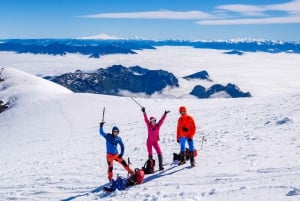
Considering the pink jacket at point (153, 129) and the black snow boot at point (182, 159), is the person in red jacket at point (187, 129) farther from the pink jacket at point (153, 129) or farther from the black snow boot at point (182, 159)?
the pink jacket at point (153, 129)

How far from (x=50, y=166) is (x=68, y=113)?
1032 inches

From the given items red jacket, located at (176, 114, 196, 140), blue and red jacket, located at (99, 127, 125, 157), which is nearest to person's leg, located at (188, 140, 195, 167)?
red jacket, located at (176, 114, 196, 140)

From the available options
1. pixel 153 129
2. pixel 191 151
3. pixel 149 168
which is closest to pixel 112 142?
pixel 153 129

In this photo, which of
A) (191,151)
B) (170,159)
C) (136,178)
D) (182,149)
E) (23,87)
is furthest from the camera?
(23,87)

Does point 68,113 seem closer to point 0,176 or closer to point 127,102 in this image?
point 127,102

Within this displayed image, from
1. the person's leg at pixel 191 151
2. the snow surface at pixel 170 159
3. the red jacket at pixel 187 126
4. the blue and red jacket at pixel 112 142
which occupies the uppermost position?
the red jacket at pixel 187 126

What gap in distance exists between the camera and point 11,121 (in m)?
44.1

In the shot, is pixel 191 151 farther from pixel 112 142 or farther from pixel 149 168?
pixel 112 142

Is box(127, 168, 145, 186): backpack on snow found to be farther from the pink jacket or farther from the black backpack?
the pink jacket

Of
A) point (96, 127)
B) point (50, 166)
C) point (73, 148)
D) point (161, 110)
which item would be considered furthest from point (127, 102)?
point (50, 166)

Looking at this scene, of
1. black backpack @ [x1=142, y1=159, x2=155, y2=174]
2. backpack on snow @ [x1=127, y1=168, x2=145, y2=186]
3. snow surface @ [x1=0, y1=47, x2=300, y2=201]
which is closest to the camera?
snow surface @ [x1=0, y1=47, x2=300, y2=201]

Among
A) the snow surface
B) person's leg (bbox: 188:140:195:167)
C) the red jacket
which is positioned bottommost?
the snow surface

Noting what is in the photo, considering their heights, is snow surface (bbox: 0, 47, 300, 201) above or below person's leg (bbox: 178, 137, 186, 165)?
below

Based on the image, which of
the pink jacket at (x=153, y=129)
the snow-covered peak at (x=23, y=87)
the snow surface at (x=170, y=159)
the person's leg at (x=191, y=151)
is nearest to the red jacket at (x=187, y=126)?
the person's leg at (x=191, y=151)
